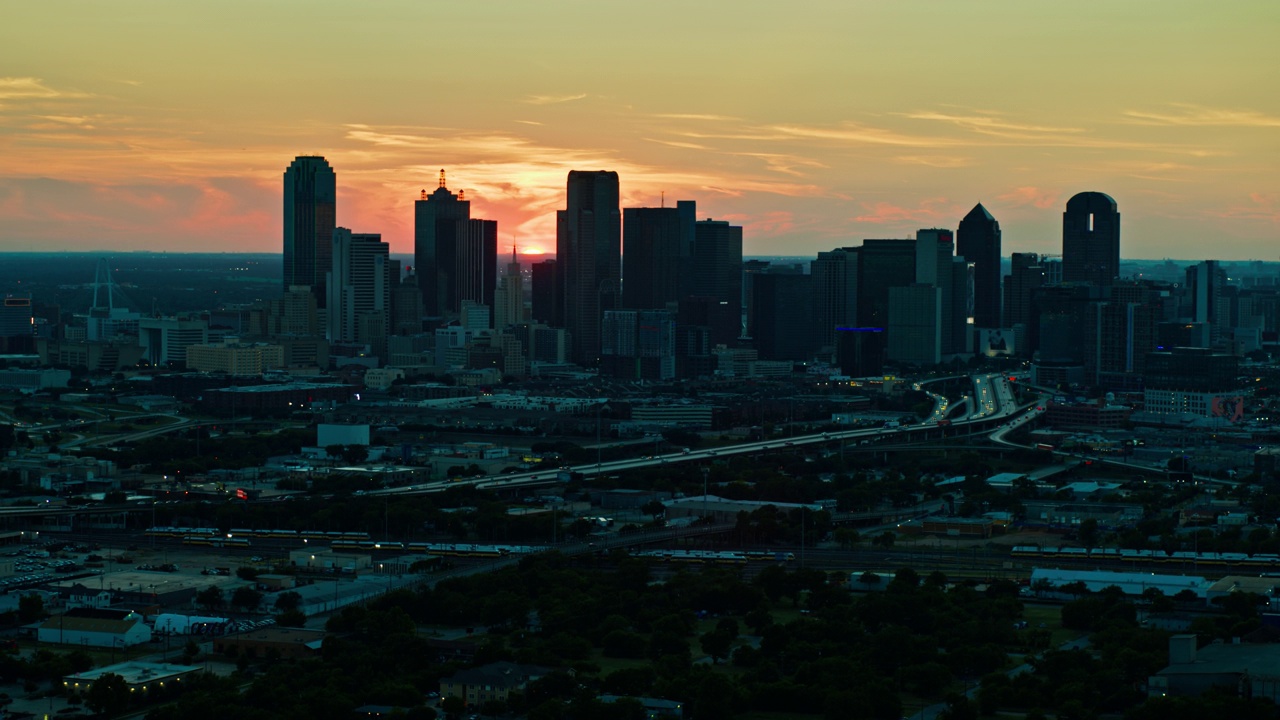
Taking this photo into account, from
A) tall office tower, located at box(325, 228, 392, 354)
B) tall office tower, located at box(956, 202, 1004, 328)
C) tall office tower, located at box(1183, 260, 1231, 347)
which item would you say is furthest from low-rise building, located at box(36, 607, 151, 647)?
tall office tower, located at box(956, 202, 1004, 328)

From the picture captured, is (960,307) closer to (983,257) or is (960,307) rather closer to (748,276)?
(983,257)

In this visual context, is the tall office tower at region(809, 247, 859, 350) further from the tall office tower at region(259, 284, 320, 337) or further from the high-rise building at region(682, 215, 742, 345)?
the tall office tower at region(259, 284, 320, 337)

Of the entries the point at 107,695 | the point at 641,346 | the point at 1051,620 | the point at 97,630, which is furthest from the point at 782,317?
the point at 107,695

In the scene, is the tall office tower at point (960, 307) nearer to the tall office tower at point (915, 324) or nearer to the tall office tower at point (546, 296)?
the tall office tower at point (915, 324)

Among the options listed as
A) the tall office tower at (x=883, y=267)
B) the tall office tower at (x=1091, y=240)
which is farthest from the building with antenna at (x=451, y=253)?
the tall office tower at (x=1091, y=240)

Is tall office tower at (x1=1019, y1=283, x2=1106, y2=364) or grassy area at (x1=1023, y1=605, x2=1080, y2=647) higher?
tall office tower at (x1=1019, y1=283, x2=1106, y2=364)

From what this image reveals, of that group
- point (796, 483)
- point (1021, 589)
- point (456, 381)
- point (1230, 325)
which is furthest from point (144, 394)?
point (1230, 325)

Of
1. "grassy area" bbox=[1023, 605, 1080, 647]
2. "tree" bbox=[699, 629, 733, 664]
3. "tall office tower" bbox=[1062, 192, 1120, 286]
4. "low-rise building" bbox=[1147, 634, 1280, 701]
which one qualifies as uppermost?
"tall office tower" bbox=[1062, 192, 1120, 286]
